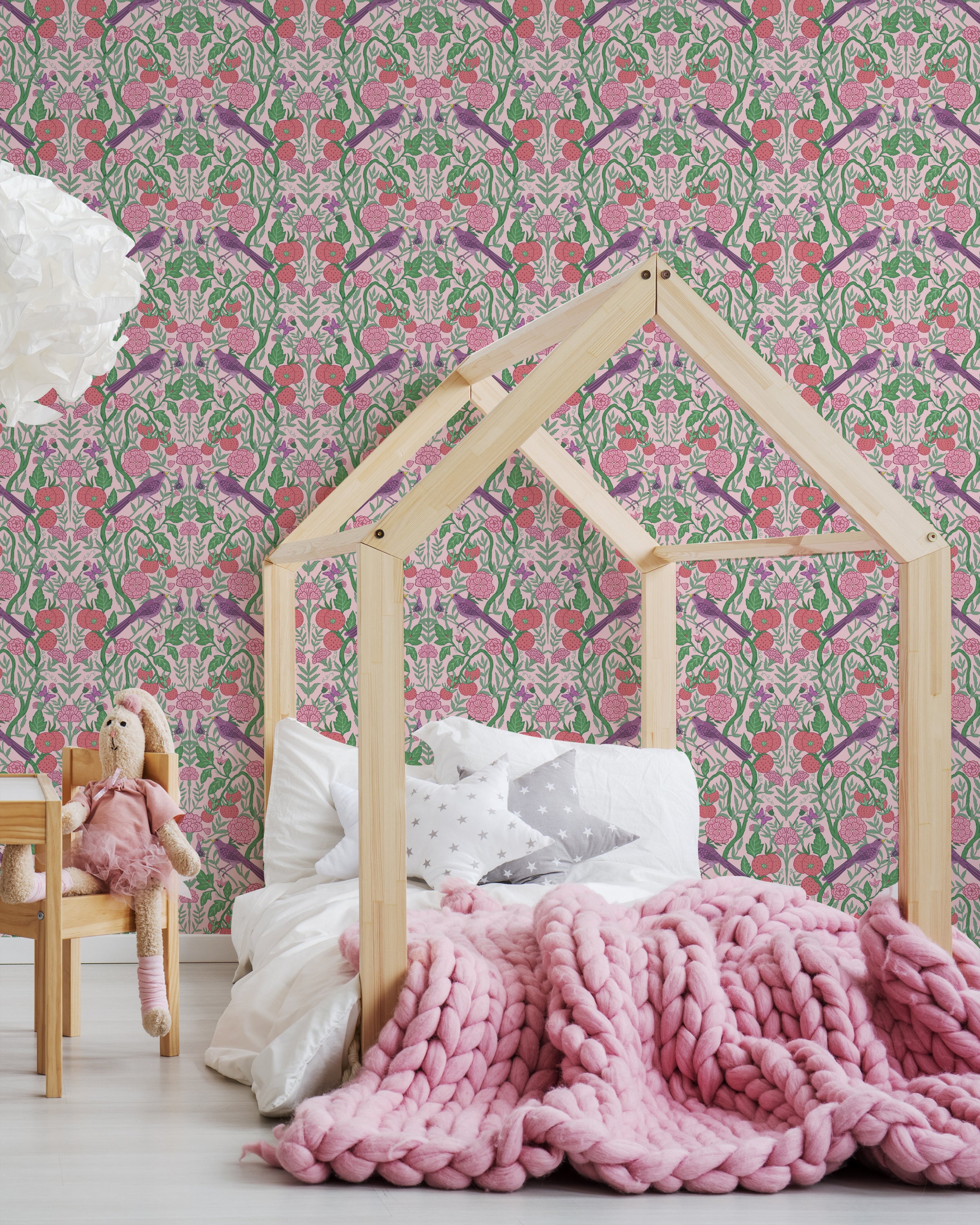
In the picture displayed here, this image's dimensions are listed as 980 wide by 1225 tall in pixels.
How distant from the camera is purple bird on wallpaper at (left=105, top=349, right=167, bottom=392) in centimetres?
325

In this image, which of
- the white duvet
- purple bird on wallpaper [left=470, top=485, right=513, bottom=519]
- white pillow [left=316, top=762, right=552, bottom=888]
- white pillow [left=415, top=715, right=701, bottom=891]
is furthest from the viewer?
purple bird on wallpaper [left=470, top=485, right=513, bottom=519]

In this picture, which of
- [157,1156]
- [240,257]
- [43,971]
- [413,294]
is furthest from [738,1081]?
[240,257]

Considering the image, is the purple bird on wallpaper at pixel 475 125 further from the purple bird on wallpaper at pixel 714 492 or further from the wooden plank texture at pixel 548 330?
the purple bird on wallpaper at pixel 714 492

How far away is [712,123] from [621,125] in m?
0.26

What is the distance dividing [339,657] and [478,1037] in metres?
1.61

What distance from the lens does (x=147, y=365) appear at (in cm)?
325

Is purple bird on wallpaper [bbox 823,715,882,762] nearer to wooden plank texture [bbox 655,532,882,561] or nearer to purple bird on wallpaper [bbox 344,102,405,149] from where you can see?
wooden plank texture [bbox 655,532,882,561]

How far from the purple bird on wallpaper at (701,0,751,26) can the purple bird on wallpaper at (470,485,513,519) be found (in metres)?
1.53

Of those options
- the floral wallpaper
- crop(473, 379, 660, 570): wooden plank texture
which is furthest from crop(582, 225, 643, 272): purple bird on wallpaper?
crop(473, 379, 660, 570): wooden plank texture

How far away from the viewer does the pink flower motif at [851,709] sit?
11.0 feet

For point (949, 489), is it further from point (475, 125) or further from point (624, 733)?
point (475, 125)

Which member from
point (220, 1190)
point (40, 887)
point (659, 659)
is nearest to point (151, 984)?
point (40, 887)

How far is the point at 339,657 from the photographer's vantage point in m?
3.29

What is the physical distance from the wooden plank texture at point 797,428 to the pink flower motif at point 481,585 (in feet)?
4.54
